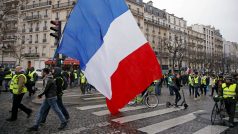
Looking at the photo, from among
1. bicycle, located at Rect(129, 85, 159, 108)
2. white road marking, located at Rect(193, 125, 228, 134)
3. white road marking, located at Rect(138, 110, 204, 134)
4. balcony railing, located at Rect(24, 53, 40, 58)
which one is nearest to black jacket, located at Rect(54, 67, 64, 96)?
white road marking, located at Rect(138, 110, 204, 134)

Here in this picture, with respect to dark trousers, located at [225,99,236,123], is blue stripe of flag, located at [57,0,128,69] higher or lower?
higher

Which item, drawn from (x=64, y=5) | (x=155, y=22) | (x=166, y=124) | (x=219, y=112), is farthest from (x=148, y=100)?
(x=155, y=22)

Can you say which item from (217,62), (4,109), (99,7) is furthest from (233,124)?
(217,62)

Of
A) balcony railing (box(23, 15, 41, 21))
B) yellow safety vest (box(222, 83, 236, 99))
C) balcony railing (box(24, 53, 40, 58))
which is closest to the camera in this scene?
yellow safety vest (box(222, 83, 236, 99))

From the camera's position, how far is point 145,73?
7570 mm

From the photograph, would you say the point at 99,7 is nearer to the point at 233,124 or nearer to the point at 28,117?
the point at 28,117

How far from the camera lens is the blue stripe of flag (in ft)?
21.8

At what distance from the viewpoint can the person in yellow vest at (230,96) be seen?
7998mm

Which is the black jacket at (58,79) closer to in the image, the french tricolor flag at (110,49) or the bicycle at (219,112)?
the french tricolor flag at (110,49)

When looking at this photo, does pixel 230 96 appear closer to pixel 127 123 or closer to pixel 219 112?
pixel 219 112

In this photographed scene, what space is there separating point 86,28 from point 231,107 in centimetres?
499

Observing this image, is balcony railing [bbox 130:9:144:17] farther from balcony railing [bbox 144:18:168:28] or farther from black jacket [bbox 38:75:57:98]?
black jacket [bbox 38:75:57:98]

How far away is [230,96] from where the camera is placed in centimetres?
813

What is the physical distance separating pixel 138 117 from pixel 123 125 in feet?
4.69
